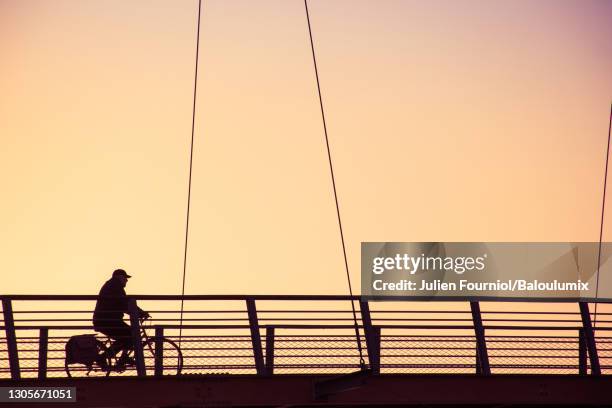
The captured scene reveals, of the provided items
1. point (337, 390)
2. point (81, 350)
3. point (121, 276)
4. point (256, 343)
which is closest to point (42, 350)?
point (81, 350)

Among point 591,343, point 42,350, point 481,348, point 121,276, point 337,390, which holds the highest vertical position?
point 121,276

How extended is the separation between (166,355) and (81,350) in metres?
1.12

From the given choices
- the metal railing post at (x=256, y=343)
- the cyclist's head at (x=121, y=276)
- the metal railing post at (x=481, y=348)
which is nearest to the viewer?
the metal railing post at (x=256, y=343)

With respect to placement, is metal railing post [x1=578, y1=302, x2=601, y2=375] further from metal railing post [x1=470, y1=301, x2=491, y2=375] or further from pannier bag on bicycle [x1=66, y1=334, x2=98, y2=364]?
pannier bag on bicycle [x1=66, y1=334, x2=98, y2=364]

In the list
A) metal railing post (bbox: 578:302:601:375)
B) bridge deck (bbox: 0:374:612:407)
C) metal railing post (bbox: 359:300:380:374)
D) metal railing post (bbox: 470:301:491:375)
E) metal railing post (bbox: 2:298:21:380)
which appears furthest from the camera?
metal railing post (bbox: 578:302:601:375)

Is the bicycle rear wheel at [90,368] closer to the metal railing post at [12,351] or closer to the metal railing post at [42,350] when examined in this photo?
the metal railing post at [42,350]

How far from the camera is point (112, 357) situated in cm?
1594

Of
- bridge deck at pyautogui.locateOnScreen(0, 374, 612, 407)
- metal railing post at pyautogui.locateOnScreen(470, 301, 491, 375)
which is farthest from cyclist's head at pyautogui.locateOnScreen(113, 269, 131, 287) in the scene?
metal railing post at pyautogui.locateOnScreen(470, 301, 491, 375)

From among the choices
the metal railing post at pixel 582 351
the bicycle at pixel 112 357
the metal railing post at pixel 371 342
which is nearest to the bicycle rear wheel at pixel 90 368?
the bicycle at pixel 112 357

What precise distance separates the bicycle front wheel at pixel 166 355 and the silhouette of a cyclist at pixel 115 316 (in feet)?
0.84

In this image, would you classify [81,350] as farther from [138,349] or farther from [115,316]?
[138,349]

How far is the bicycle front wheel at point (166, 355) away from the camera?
52.5 ft

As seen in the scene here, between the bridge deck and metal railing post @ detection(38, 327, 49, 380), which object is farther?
metal railing post @ detection(38, 327, 49, 380)

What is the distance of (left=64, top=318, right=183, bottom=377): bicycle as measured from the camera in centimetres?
1566
